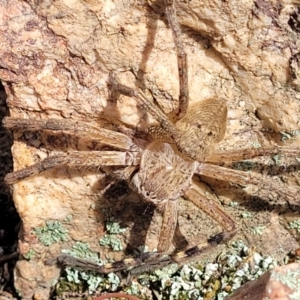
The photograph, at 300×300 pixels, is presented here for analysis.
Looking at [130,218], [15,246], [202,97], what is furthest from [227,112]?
[15,246]

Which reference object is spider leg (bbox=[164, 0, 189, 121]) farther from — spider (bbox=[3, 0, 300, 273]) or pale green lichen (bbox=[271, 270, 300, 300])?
pale green lichen (bbox=[271, 270, 300, 300])

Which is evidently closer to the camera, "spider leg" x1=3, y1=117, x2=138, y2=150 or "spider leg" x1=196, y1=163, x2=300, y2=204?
"spider leg" x1=3, y1=117, x2=138, y2=150

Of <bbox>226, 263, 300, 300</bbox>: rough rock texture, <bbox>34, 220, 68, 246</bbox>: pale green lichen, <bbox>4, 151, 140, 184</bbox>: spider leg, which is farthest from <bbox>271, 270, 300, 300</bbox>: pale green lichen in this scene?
<bbox>34, 220, 68, 246</bbox>: pale green lichen

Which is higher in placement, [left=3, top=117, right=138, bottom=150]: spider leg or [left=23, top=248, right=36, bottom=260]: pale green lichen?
[left=3, top=117, right=138, bottom=150]: spider leg

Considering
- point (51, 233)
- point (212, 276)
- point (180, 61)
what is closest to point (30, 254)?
point (51, 233)

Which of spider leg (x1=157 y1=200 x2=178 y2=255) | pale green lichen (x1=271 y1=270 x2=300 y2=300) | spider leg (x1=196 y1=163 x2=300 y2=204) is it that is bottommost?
spider leg (x1=157 y1=200 x2=178 y2=255)

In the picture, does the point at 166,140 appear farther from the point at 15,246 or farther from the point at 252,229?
the point at 15,246
